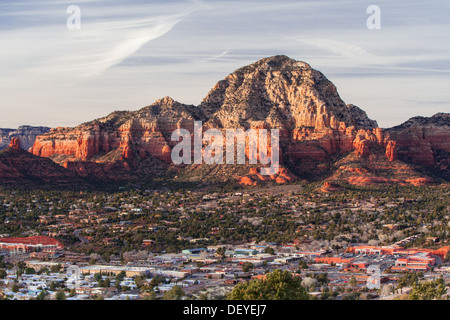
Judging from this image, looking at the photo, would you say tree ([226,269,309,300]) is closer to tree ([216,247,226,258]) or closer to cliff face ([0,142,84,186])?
tree ([216,247,226,258])

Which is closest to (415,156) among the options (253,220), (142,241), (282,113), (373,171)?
(373,171)

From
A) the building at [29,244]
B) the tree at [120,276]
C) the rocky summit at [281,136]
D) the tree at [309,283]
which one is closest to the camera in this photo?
the tree at [309,283]

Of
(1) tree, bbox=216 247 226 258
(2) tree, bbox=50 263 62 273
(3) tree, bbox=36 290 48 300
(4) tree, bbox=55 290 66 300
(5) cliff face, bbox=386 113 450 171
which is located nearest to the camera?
(4) tree, bbox=55 290 66 300

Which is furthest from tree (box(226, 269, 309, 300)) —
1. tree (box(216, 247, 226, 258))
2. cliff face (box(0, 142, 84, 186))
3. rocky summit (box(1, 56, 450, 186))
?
cliff face (box(0, 142, 84, 186))

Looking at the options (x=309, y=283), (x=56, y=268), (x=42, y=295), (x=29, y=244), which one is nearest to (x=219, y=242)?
(x=29, y=244)

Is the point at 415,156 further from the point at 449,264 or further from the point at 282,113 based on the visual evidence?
the point at 449,264

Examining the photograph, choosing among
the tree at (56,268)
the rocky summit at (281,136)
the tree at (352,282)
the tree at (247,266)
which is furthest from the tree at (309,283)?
the rocky summit at (281,136)

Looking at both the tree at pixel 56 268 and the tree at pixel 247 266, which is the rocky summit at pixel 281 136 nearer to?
the tree at pixel 247 266

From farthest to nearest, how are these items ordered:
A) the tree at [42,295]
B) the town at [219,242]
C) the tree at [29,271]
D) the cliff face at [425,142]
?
the cliff face at [425,142], the tree at [29,271], the town at [219,242], the tree at [42,295]
